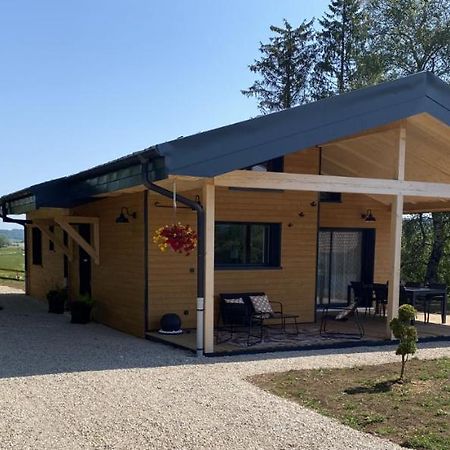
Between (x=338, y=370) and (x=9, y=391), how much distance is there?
3.87 meters

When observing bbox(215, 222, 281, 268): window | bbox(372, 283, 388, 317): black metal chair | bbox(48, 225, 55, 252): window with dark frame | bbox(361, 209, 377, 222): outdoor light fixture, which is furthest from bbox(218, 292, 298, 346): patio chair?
bbox(48, 225, 55, 252): window with dark frame

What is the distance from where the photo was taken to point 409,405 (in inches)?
217

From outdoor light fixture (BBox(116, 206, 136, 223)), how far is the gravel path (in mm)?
2100

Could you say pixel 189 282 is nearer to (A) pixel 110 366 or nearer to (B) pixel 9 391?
(A) pixel 110 366

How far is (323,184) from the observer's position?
8.36 metres

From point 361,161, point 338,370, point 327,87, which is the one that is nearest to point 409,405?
point 338,370

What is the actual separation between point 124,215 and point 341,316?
15.3 feet

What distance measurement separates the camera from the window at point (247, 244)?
10.3 metres

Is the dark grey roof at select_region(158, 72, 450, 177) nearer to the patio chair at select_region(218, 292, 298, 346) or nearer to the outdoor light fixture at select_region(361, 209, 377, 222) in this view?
the patio chair at select_region(218, 292, 298, 346)

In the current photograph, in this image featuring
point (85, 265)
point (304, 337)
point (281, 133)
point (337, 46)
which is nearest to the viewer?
point (281, 133)

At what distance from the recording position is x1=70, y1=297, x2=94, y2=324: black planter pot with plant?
1088cm

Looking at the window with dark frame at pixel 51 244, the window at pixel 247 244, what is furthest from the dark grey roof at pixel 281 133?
the window with dark frame at pixel 51 244

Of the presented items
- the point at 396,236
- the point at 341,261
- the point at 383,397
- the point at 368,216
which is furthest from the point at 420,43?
the point at 383,397

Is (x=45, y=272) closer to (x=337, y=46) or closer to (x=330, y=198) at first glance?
(x=330, y=198)
